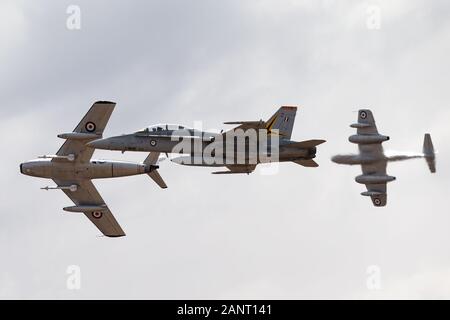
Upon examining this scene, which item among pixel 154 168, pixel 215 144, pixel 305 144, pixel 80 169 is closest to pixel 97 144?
pixel 80 169

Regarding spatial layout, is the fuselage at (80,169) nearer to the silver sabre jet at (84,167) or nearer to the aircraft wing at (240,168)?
the silver sabre jet at (84,167)

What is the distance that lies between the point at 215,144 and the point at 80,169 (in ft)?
38.5

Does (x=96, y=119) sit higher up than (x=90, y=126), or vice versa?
(x=96, y=119)

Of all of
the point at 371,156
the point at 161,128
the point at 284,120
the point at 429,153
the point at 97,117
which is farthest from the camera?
the point at 97,117

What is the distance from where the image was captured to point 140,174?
93438 millimetres

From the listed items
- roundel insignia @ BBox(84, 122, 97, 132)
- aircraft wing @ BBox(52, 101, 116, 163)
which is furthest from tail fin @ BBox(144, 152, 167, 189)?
roundel insignia @ BBox(84, 122, 97, 132)

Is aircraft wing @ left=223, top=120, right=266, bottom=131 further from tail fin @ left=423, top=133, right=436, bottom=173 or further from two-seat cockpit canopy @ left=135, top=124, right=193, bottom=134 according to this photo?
tail fin @ left=423, top=133, right=436, bottom=173

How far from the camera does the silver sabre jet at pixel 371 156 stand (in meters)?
80.3

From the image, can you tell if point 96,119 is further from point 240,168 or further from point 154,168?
point 240,168

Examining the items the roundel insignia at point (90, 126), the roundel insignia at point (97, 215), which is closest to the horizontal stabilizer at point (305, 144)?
the roundel insignia at point (90, 126)

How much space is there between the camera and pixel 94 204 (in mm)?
99000

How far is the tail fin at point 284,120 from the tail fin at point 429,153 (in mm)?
12028
